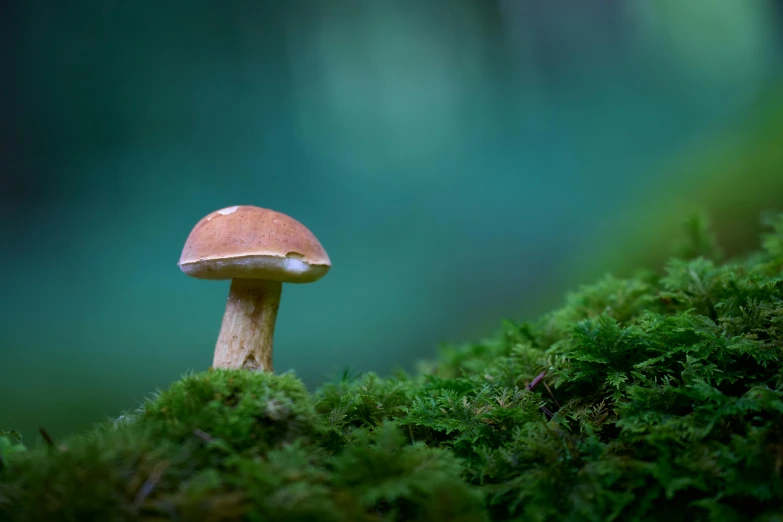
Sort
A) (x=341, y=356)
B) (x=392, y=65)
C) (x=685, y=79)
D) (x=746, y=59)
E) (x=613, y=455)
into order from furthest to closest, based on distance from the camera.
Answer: (x=392, y=65) → (x=341, y=356) → (x=685, y=79) → (x=746, y=59) → (x=613, y=455)

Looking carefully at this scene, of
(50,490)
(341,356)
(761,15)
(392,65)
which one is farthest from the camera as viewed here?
(392,65)

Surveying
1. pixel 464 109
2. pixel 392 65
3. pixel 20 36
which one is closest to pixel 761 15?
pixel 464 109

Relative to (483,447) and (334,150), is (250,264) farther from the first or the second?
(334,150)

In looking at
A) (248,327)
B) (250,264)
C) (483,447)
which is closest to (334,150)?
(248,327)

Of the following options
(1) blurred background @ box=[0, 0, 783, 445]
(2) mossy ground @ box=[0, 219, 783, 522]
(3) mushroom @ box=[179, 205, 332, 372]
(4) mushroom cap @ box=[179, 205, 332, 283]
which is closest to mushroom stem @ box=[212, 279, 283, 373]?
(3) mushroom @ box=[179, 205, 332, 372]

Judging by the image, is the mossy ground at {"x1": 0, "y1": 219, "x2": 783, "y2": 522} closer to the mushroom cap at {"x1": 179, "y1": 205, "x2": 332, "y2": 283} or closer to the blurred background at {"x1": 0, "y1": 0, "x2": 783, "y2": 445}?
the mushroom cap at {"x1": 179, "y1": 205, "x2": 332, "y2": 283}

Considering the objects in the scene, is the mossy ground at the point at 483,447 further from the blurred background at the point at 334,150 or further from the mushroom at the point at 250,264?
the blurred background at the point at 334,150

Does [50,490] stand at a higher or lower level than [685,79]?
lower

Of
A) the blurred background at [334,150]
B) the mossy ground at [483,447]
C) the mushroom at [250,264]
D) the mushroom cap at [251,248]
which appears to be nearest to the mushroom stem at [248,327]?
the mushroom at [250,264]

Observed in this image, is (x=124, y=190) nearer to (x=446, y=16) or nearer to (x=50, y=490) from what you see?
(x=446, y=16)
